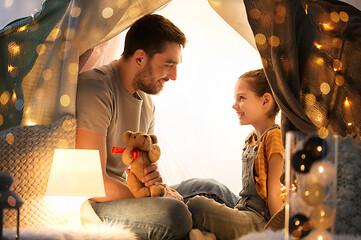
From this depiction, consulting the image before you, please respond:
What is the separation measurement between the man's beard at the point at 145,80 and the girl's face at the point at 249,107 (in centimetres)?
48

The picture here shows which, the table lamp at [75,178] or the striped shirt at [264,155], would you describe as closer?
the table lamp at [75,178]

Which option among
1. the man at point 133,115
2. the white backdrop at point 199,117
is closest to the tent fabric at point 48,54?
the man at point 133,115

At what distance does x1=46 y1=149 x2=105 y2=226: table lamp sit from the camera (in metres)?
1.74

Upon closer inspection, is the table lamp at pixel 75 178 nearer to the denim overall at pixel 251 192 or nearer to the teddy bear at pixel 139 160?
the teddy bear at pixel 139 160

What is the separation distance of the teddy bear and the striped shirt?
493mm

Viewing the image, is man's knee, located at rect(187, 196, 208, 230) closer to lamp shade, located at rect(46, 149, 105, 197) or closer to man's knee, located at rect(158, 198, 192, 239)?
man's knee, located at rect(158, 198, 192, 239)

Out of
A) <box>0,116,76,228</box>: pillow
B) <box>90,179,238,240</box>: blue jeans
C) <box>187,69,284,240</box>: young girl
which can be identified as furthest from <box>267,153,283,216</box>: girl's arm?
<box>0,116,76,228</box>: pillow

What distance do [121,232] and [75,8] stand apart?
1003 mm

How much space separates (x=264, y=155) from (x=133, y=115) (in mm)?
669

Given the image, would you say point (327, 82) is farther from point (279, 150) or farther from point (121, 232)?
point (121, 232)

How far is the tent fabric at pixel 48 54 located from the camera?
75.8 inches

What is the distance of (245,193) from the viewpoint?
2.17m

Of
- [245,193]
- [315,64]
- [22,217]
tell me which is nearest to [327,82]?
[315,64]

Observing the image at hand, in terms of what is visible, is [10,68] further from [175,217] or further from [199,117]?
[199,117]
